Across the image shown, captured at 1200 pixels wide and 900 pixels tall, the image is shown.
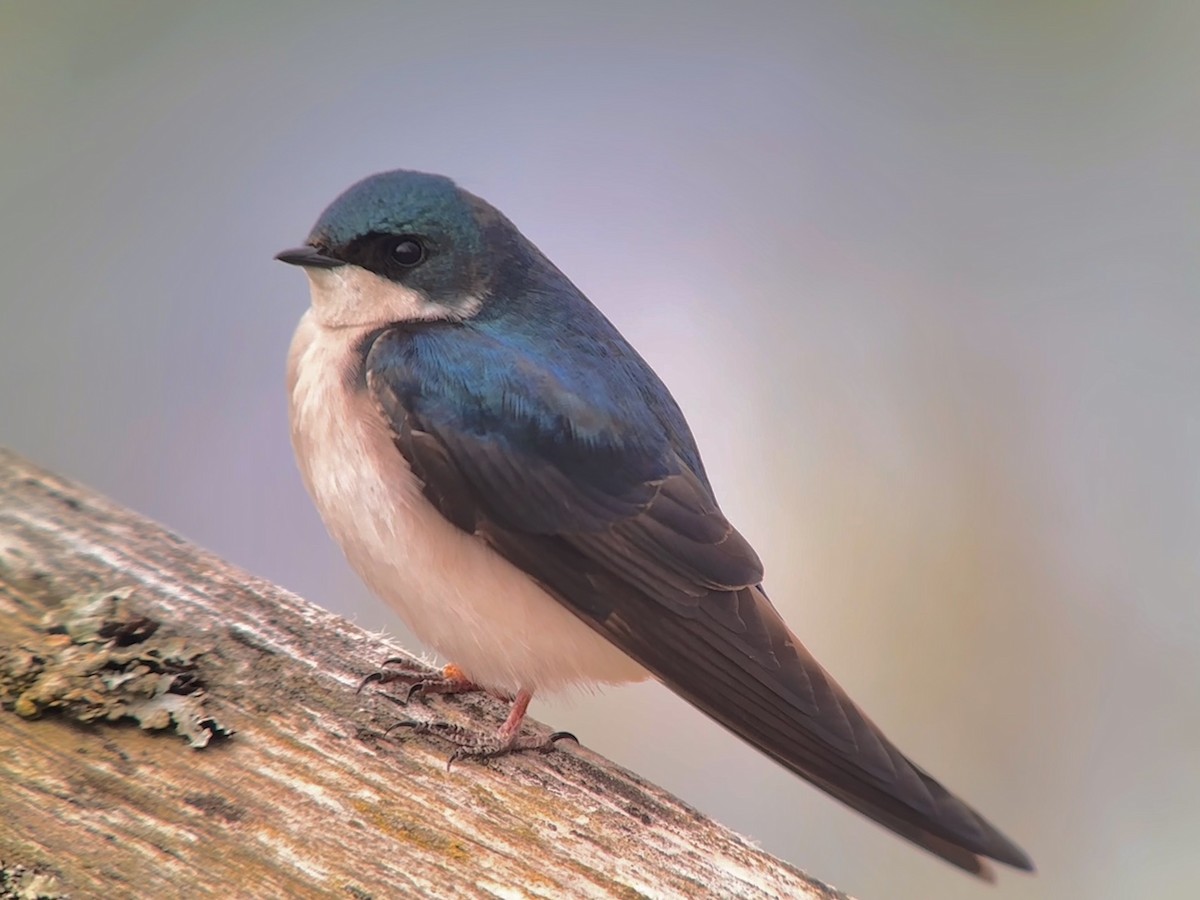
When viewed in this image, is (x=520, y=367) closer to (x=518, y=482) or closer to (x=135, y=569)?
(x=518, y=482)

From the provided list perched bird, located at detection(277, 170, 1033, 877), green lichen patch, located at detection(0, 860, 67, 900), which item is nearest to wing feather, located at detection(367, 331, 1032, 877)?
perched bird, located at detection(277, 170, 1033, 877)

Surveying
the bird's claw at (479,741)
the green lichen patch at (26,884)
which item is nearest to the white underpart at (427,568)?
the bird's claw at (479,741)

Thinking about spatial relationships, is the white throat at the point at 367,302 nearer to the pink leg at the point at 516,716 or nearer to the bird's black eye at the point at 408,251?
the bird's black eye at the point at 408,251

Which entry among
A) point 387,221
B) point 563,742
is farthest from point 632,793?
point 387,221

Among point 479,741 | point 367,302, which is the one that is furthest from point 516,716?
point 367,302

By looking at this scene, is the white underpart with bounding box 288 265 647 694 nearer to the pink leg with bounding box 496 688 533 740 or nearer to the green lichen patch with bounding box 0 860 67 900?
the pink leg with bounding box 496 688 533 740

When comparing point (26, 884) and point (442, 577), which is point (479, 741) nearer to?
point (442, 577)
